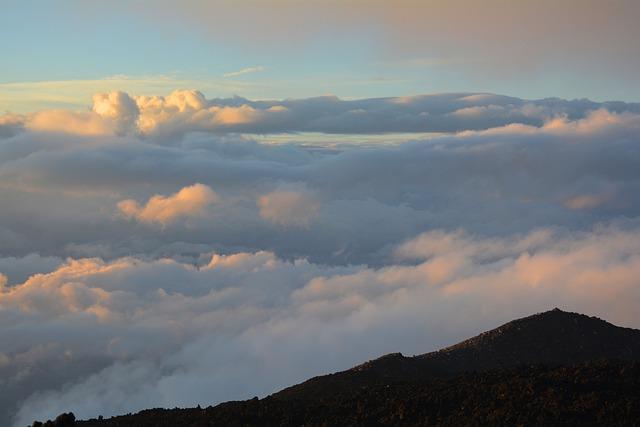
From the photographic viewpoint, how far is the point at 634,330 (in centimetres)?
8038

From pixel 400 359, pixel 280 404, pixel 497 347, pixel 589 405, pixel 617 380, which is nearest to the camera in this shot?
pixel 589 405

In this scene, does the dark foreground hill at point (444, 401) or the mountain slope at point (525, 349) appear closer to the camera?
the dark foreground hill at point (444, 401)

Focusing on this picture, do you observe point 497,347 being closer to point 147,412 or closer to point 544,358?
point 544,358

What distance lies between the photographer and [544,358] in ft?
247

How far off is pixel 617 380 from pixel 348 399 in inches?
652

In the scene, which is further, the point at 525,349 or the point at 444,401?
the point at 525,349

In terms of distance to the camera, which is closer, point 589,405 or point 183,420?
point 589,405

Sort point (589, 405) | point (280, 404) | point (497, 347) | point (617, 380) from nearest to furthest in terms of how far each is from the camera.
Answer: point (589, 405)
point (617, 380)
point (280, 404)
point (497, 347)

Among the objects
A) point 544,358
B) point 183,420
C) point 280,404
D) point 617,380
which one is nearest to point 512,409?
point 617,380

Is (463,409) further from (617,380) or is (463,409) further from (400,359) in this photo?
(400,359)

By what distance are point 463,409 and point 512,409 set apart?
310cm

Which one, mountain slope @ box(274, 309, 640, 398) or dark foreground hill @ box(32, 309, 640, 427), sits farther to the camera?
mountain slope @ box(274, 309, 640, 398)

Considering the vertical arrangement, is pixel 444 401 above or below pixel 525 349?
below

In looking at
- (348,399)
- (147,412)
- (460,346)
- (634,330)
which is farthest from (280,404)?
(634,330)
